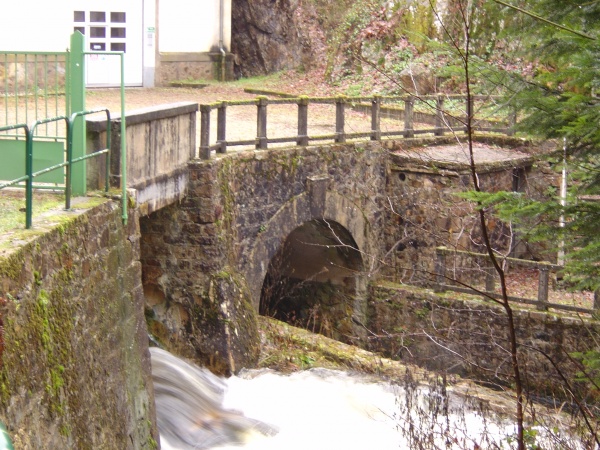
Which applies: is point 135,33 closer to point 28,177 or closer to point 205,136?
point 205,136

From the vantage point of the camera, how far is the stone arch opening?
639 inches

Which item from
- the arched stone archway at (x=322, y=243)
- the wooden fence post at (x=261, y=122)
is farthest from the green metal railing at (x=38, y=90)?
the arched stone archway at (x=322, y=243)

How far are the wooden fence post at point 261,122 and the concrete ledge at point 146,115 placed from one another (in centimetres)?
146

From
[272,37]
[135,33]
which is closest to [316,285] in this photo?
[135,33]

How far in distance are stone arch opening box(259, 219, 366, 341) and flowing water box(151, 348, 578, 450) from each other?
3.88 metres

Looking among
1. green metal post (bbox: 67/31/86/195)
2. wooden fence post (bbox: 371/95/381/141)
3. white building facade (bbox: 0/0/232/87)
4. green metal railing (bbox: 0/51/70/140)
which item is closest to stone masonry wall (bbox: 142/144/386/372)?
green metal railing (bbox: 0/51/70/140)

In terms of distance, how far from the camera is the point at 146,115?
32.4 feet

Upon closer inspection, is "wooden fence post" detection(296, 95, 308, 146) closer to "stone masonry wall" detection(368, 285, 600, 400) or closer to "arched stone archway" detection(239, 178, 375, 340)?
"arched stone archway" detection(239, 178, 375, 340)

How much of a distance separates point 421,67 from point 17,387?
16764 mm

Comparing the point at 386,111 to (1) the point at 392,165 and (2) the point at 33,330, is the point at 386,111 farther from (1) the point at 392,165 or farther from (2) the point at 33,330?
(2) the point at 33,330

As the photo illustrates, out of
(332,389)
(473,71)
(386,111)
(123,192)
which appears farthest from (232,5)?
(473,71)

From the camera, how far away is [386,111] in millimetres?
18953

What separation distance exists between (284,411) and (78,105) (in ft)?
16.4

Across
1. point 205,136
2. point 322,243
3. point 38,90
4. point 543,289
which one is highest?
point 38,90
